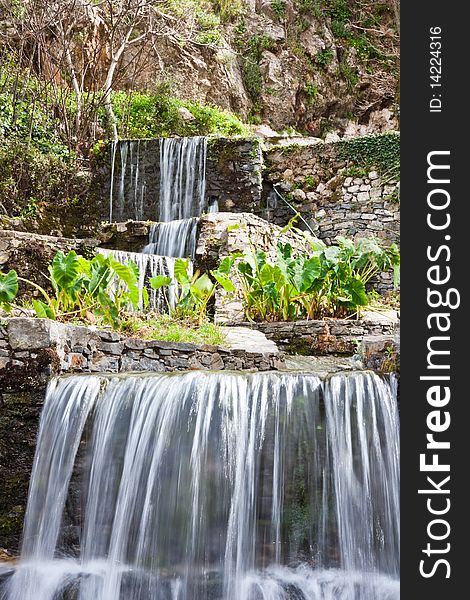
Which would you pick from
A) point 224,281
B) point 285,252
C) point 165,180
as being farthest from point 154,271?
point 165,180

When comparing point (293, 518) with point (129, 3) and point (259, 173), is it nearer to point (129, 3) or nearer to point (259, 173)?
point (259, 173)

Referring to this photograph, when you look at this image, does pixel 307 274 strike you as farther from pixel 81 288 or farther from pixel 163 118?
pixel 163 118

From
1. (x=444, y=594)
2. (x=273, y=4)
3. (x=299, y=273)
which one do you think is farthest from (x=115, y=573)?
(x=273, y=4)

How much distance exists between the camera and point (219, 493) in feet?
12.9

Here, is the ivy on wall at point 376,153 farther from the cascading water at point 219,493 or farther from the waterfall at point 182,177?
the cascading water at point 219,493

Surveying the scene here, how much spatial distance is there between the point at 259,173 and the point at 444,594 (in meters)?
10.7

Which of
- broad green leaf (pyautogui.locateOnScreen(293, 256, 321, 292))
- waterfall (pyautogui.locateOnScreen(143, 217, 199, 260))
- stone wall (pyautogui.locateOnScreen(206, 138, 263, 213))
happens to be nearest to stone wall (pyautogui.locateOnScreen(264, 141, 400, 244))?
stone wall (pyautogui.locateOnScreen(206, 138, 263, 213))

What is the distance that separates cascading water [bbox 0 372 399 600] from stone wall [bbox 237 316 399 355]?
10.4 feet

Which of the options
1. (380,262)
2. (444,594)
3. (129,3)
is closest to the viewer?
(444,594)

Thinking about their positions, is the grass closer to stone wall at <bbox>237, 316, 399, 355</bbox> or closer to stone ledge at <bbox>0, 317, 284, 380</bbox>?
stone ledge at <bbox>0, 317, 284, 380</bbox>

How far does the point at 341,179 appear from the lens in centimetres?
1224

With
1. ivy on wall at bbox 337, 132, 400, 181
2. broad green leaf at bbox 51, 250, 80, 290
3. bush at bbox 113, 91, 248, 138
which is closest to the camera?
broad green leaf at bbox 51, 250, 80, 290

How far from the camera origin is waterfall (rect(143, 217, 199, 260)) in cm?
982

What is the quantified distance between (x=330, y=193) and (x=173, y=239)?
3.81 meters
